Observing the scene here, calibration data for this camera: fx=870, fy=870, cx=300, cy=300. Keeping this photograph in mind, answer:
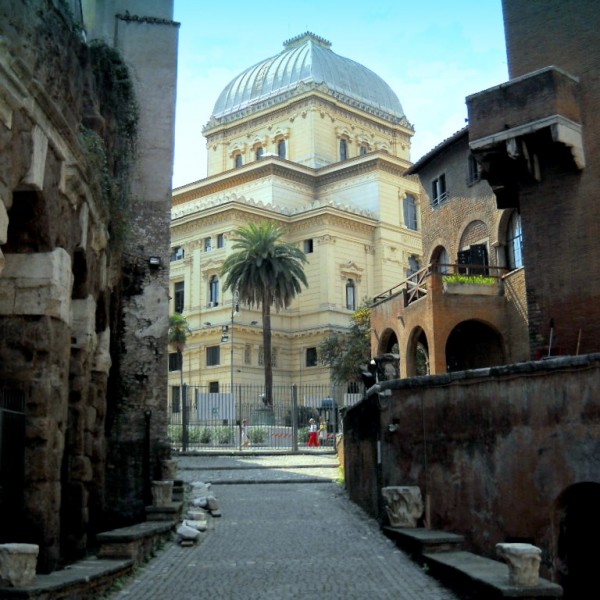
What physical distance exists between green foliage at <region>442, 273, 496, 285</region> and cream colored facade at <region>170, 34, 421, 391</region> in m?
29.9

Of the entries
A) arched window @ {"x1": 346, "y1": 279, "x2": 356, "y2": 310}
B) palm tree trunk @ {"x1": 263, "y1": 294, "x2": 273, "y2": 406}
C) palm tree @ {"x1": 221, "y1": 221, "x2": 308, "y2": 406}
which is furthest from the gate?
arched window @ {"x1": 346, "y1": 279, "x2": 356, "y2": 310}

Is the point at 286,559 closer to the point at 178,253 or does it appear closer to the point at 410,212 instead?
the point at 178,253

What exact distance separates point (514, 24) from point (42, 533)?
15583 millimetres

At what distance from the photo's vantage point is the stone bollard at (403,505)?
1288 centimetres

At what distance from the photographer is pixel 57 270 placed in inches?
383

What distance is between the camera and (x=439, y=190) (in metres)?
30.2

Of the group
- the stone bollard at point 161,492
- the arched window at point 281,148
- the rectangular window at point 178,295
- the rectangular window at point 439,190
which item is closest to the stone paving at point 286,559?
the stone bollard at point 161,492

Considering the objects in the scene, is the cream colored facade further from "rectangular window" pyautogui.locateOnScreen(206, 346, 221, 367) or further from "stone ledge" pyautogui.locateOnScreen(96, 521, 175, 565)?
"stone ledge" pyautogui.locateOnScreen(96, 521, 175, 565)

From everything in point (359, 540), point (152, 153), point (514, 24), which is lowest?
point (359, 540)

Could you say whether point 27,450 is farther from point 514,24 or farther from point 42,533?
point 514,24

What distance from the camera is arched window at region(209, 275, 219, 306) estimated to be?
57969mm

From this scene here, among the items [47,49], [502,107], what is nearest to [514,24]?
[502,107]

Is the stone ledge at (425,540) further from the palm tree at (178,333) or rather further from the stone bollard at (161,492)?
the palm tree at (178,333)

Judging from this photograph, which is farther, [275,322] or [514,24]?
[275,322]
